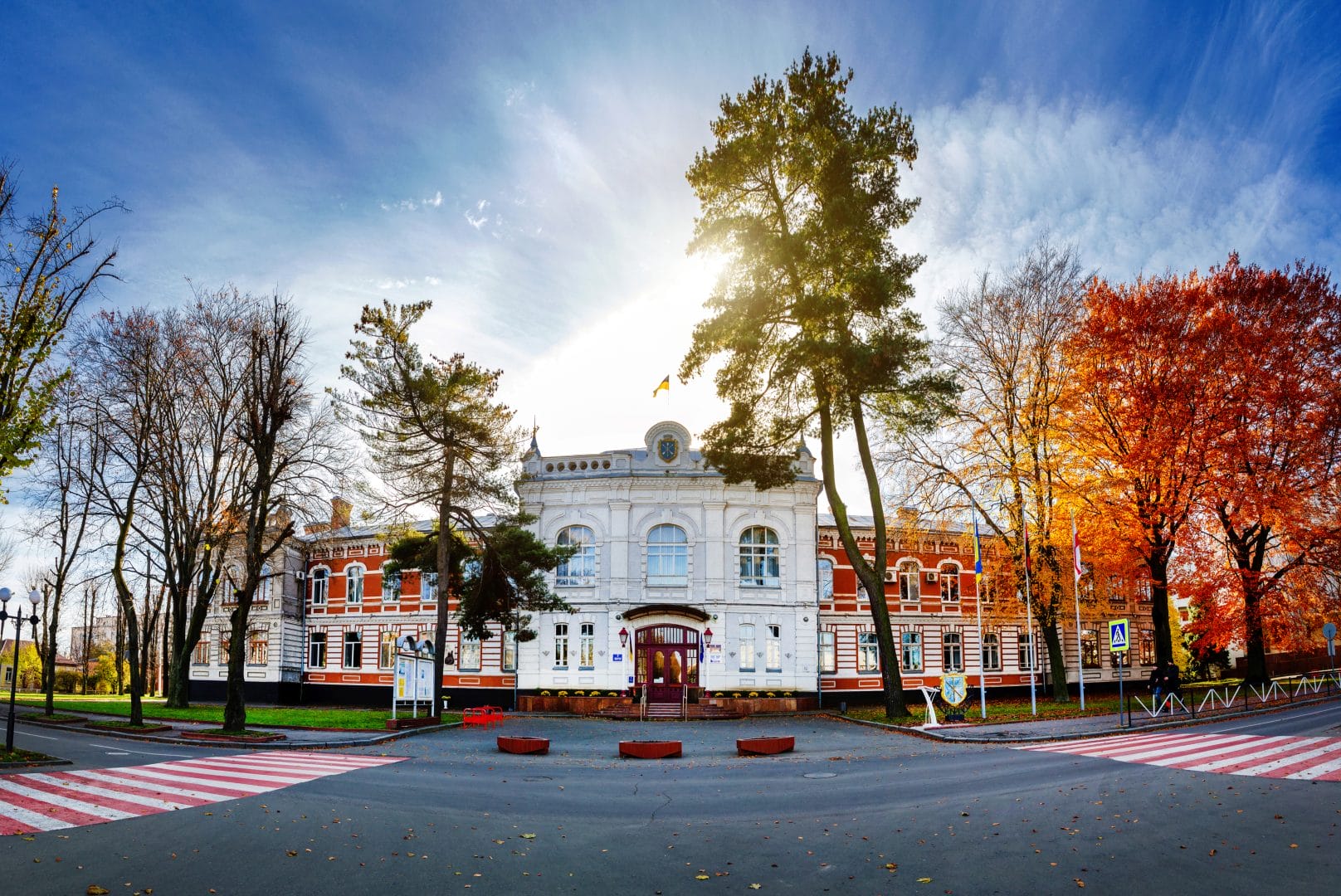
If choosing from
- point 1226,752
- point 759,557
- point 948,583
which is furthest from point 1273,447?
point 759,557

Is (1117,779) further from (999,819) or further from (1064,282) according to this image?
(1064,282)

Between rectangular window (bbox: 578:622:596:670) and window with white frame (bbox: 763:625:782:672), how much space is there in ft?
26.2

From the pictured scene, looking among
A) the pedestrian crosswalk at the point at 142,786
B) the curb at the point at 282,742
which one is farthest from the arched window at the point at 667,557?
the pedestrian crosswalk at the point at 142,786

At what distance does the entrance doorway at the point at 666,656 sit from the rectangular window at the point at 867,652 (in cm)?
859

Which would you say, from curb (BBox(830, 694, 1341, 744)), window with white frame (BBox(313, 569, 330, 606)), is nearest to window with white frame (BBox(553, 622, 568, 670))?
window with white frame (BBox(313, 569, 330, 606))

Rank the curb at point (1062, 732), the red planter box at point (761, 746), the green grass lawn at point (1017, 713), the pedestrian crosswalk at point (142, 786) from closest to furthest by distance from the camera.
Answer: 1. the pedestrian crosswalk at point (142, 786)
2. the red planter box at point (761, 746)
3. the curb at point (1062, 732)
4. the green grass lawn at point (1017, 713)

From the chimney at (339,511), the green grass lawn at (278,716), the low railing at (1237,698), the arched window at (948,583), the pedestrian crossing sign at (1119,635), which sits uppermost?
the chimney at (339,511)

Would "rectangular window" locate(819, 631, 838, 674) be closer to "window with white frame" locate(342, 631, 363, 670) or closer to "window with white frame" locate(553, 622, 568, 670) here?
"window with white frame" locate(553, 622, 568, 670)

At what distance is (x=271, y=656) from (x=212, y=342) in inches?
851

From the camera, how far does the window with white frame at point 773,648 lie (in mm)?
38281

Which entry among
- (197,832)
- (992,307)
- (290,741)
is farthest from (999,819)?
(992,307)

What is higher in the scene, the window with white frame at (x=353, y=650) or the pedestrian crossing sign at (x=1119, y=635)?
the pedestrian crossing sign at (x=1119, y=635)

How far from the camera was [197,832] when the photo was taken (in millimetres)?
9906

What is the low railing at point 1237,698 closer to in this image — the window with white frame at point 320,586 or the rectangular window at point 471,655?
the rectangular window at point 471,655
